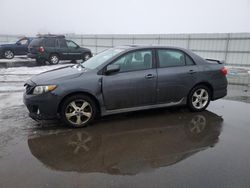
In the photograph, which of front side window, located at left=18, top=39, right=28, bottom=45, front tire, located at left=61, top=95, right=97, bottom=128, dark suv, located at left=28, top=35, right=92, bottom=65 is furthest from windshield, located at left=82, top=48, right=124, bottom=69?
front side window, located at left=18, top=39, right=28, bottom=45

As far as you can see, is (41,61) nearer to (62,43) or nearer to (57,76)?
(62,43)

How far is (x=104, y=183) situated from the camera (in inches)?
137

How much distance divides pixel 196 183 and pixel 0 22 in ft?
309

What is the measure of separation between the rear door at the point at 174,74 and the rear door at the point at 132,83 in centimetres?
20

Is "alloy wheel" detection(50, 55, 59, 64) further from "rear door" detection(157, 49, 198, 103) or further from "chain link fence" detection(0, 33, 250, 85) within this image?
"rear door" detection(157, 49, 198, 103)

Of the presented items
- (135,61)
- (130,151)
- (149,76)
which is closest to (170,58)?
(149,76)

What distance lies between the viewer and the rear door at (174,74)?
6.12 meters

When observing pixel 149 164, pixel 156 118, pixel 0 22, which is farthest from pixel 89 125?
pixel 0 22

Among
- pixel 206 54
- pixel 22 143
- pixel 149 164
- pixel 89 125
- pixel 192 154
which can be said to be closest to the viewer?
pixel 149 164

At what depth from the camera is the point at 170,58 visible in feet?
20.8

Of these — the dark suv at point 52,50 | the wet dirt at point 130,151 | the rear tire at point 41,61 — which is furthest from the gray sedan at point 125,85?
the rear tire at point 41,61

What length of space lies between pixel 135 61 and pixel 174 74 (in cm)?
98

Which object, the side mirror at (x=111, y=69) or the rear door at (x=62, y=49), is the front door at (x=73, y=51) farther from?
the side mirror at (x=111, y=69)

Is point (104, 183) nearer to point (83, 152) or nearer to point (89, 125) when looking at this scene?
point (83, 152)
